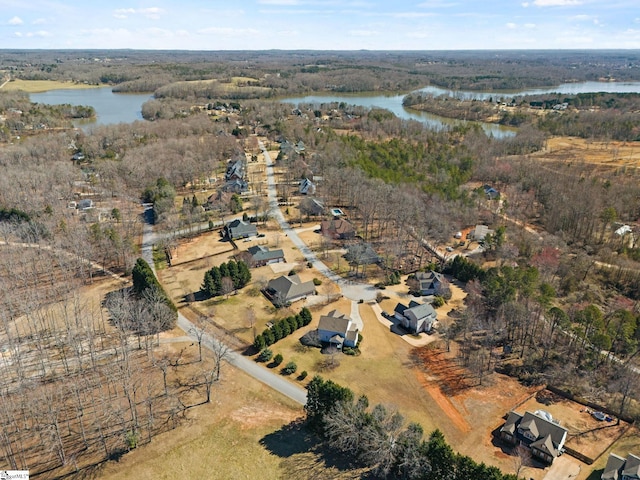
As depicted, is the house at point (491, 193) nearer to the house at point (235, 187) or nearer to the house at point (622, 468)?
the house at point (235, 187)

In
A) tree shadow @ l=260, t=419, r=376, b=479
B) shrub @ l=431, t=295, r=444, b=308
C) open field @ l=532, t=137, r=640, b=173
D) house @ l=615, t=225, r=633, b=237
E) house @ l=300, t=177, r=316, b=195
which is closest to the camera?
tree shadow @ l=260, t=419, r=376, b=479

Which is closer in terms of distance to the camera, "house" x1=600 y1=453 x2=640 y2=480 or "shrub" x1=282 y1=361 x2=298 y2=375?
"house" x1=600 y1=453 x2=640 y2=480

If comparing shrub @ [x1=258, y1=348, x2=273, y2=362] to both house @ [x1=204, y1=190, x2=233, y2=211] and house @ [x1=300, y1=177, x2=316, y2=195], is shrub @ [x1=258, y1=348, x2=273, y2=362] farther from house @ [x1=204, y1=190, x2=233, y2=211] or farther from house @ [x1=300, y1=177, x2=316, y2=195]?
house @ [x1=300, y1=177, x2=316, y2=195]

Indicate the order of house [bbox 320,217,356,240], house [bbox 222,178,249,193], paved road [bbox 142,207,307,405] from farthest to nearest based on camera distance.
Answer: house [bbox 222,178,249,193], house [bbox 320,217,356,240], paved road [bbox 142,207,307,405]

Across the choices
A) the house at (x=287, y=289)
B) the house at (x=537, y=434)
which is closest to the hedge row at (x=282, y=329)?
the house at (x=287, y=289)

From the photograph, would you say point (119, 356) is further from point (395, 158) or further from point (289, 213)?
point (395, 158)

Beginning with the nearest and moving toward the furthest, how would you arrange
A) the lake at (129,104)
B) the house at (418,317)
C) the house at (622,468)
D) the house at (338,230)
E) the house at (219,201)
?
the house at (622,468) → the house at (418,317) → the house at (338,230) → the house at (219,201) → the lake at (129,104)

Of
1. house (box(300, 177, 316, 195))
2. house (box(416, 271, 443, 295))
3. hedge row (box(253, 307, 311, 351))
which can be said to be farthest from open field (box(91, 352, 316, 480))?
house (box(300, 177, 316, 195))

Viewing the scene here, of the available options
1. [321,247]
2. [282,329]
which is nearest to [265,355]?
[282,329]
